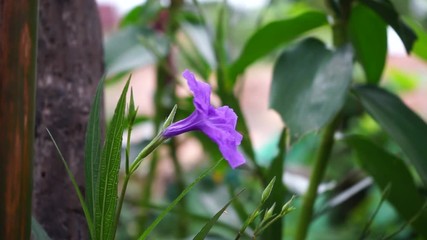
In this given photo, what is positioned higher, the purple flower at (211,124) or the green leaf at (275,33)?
the purple flower at (211,124)

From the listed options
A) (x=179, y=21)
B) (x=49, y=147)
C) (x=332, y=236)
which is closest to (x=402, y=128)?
(x=49, y=147)

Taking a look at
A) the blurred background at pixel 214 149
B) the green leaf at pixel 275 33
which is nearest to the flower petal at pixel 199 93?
the blurred background at pixel 214 149

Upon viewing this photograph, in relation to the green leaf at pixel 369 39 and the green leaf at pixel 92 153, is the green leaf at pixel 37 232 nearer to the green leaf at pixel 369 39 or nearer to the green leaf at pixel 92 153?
the green leaf at pixel 92 153

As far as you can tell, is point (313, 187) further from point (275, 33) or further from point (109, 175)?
point (109, 175)

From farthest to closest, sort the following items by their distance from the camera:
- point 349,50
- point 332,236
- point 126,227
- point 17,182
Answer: point 126,227 → point 332,236 → point 349,50 → point 17,182

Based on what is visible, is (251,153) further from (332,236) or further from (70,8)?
(332,236)

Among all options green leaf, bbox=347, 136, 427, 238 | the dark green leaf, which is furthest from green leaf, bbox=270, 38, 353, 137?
the dark green leaf
